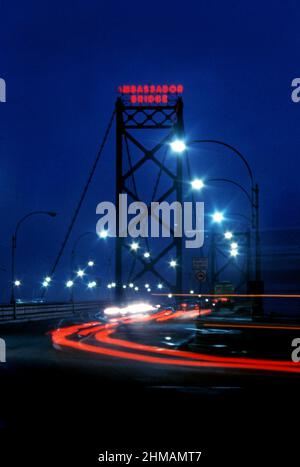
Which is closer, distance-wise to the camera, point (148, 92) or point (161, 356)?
point (161, 356)

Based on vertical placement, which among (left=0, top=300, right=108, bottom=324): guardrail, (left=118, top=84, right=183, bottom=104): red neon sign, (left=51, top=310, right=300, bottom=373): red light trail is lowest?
(left=0, top=300, right=108, bottom=324): guardrail

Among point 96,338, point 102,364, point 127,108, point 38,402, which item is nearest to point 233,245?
point 127,108

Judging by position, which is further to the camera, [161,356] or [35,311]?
[35,311]

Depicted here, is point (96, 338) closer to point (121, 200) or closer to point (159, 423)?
point (159, 423)

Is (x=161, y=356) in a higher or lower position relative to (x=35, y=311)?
higher

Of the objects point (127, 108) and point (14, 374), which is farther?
point (127, 108)

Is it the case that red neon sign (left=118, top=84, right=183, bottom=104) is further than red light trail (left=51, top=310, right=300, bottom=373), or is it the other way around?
red neon sign (left=118, top=84, right=183, bottom=104)

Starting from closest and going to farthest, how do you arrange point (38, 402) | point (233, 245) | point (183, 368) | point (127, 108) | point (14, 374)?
point (38, 402)
point (14, 374)
point (183, 368)
point (127, 108)
point (233, 245)

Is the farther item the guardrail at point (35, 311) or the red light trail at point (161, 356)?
the guardrail at point (35, 311)

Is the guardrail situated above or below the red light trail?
below

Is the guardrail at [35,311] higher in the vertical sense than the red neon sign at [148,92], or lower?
lower

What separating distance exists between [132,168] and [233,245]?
95.7ft
